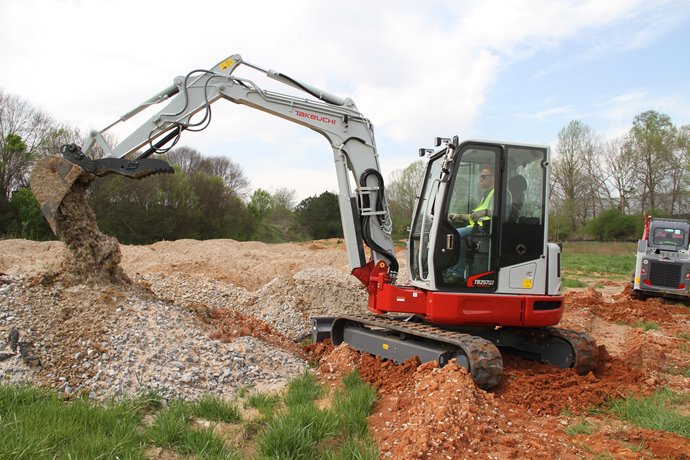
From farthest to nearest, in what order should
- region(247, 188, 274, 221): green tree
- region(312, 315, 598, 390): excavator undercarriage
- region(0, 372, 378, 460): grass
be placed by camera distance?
1. region(247, 188, 274, 221): green tree
2. region(312, 315, 598, 390): excavator undercarriage
3. region(0, 372, 378, 460): grass

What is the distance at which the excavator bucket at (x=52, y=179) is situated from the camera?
6.87 m

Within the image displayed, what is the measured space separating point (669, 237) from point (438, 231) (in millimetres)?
11239

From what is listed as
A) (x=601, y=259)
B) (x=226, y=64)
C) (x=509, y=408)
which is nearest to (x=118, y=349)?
(x=226, y=64)

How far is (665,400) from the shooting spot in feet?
17.2

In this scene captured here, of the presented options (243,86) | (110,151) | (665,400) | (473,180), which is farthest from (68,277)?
(665,400)

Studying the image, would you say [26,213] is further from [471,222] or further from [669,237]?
[669,237]

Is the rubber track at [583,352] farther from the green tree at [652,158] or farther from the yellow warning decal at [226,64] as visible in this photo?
Answer: the green tree at [652,158]

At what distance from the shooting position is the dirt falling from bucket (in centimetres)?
713

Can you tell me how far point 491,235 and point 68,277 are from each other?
5218 mm

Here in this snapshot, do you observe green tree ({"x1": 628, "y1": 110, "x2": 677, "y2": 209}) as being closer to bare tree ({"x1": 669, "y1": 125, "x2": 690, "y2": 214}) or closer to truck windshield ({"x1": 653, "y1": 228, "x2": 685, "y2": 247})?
bare tree ({"x1": 669, "y1": 125, "x2": 690, "y2": 214})

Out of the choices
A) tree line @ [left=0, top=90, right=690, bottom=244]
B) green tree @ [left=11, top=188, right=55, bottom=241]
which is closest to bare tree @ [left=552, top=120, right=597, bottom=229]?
tree line @ [left=0, top=90, right=690, bottom=244]

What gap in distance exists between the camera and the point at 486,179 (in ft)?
19.8

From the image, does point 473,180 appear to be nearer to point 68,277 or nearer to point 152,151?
point 152,151

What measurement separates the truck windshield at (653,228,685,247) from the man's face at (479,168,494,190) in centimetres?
1076
